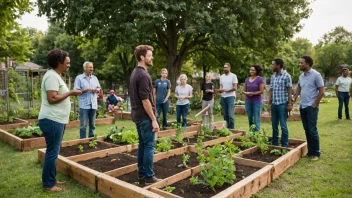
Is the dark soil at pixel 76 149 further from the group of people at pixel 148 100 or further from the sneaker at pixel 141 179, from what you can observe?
the sneaker at pixel 141 179

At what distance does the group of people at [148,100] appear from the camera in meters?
3.41

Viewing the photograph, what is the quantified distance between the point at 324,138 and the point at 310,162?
237 centimetres

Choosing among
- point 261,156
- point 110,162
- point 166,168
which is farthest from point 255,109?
point 110,162

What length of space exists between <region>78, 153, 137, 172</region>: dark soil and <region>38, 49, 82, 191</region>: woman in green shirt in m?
0.82

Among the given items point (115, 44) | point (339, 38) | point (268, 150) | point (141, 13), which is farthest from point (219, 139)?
point (339, 38)

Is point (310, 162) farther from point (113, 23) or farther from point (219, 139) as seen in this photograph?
point (113, 23)

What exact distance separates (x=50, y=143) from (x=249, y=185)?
264 centimetres

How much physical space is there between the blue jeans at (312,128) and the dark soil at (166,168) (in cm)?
225

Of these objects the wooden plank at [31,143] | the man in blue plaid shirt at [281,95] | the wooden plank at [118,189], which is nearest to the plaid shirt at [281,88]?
the man in blue plaid shirt at [281,95]

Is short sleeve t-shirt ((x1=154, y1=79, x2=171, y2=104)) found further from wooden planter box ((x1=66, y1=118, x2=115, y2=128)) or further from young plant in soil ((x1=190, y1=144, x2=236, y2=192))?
young plant in soil ((x1=190, y1=144, x2=236, y2=192))

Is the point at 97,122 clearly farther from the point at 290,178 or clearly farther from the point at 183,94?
the point at 290,178

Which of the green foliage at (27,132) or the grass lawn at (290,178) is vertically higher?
the green foliage at (27,132)

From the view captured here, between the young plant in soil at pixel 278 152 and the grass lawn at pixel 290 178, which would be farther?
the young plant in soil at pixel 278 152

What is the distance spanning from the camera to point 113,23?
13.1m
